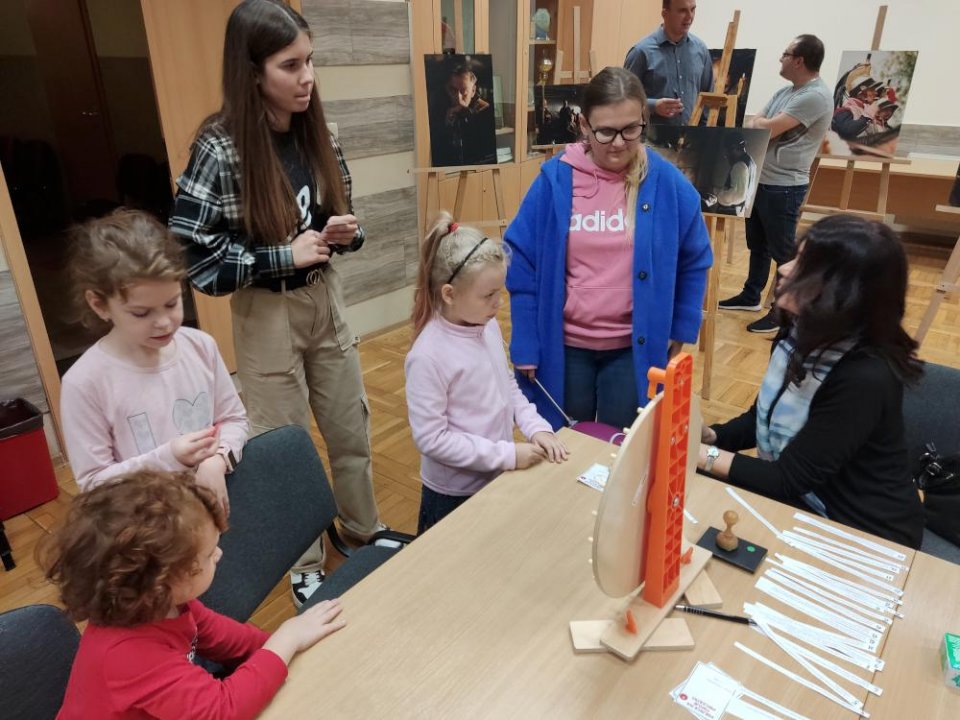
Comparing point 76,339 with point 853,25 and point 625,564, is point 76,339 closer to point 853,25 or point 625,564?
point 625,564

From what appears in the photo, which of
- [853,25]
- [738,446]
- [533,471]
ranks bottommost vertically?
[738,446]

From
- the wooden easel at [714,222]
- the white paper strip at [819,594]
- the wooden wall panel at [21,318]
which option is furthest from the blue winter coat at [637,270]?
the wooden wall panel at [21,318]

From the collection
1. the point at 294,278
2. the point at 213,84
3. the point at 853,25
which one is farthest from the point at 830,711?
the point at 853,25

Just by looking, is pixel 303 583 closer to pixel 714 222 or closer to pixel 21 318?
pixel 21 318

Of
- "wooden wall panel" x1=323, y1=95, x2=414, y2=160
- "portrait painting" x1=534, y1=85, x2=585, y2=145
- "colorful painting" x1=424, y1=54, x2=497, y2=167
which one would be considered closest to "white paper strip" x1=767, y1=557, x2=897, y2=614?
"wooden wall panel" x1=323, y1=95, x2=414, y2=160

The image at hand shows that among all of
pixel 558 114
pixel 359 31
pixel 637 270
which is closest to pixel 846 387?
pixel 637 270

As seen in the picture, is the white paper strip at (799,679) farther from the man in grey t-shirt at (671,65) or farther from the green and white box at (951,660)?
the man in grey t-shirt at (671,65)

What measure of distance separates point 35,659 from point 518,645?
646mm

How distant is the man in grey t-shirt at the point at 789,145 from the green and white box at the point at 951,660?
3.04 meters

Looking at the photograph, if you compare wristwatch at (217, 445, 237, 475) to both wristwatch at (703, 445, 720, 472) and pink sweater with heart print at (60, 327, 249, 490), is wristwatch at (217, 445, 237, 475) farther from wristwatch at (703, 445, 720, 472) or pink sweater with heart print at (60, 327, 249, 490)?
wristwatch at (703, 445, 720, 472)

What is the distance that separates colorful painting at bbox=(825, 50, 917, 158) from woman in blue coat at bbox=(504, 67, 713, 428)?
3382mm

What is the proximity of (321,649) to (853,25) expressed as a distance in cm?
668

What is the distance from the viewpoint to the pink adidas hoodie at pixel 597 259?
177cm

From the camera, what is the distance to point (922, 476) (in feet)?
5.09
